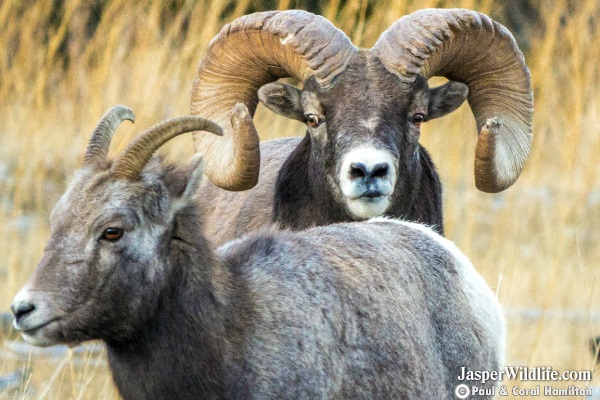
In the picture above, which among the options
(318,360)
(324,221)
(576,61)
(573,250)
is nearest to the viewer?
(318,360)

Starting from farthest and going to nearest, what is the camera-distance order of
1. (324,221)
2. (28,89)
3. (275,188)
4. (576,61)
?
(28,89) < (576,61) < (275,188) < (324,221)

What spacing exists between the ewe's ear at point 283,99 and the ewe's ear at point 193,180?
2.49m

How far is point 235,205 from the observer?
7773mm

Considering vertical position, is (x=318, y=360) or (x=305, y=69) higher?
(x=305, y=69)

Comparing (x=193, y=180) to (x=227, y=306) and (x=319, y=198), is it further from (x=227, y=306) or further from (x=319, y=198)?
(x=319, y=198)

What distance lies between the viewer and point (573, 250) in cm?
1407

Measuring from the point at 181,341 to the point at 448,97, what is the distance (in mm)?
3244

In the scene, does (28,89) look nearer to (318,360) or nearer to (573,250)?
(573,250)

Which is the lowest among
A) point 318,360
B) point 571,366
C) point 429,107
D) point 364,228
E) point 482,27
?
point 571,366

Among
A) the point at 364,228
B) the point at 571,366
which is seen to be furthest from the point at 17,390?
the point at 571,366

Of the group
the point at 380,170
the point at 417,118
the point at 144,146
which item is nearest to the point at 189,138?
the point at 417,118

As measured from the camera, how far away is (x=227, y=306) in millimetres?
4949

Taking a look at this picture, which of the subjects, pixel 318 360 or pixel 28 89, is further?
pixel 28 89

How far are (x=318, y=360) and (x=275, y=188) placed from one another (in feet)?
8.45
